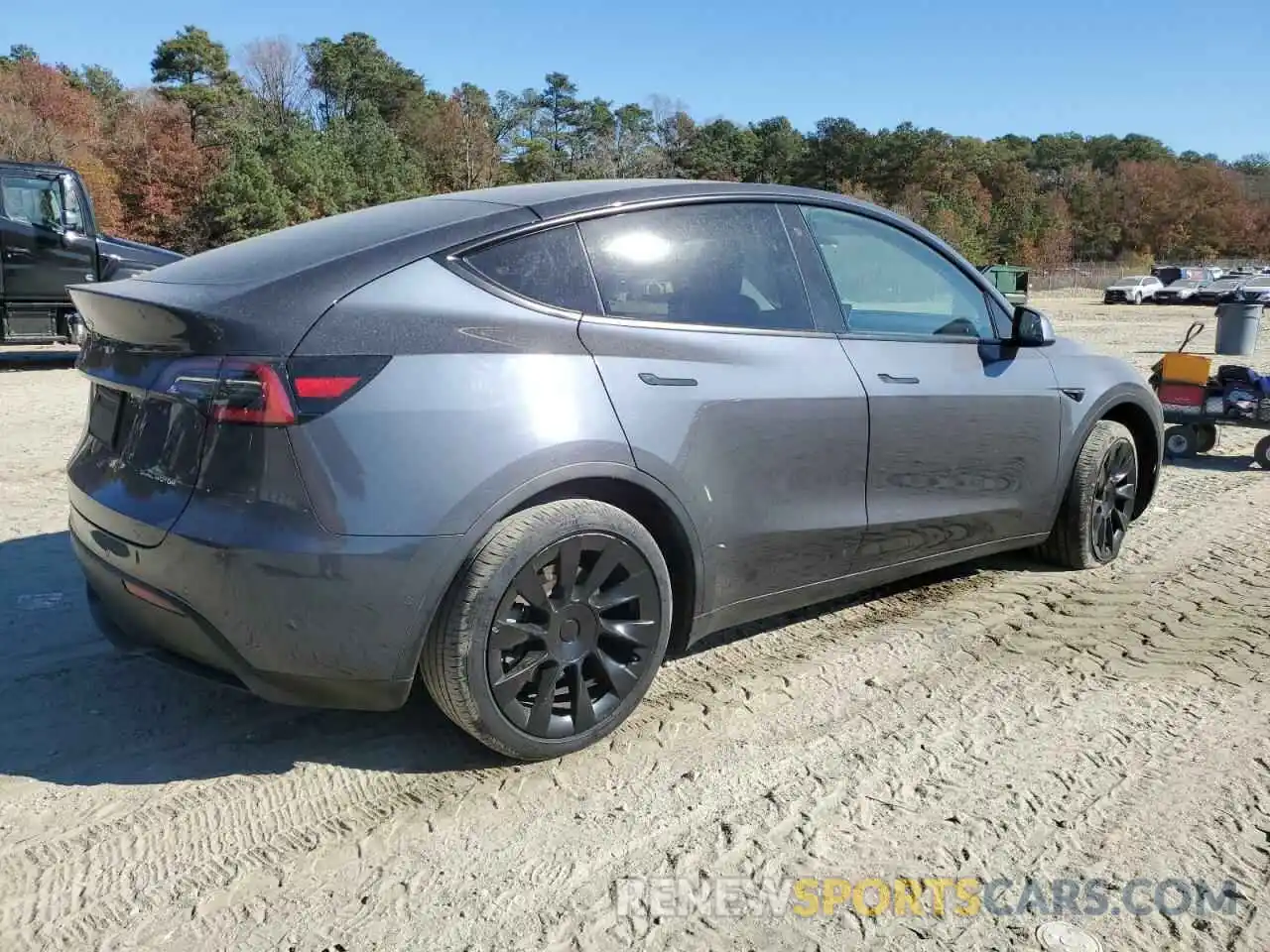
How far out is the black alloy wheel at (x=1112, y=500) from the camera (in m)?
4.88

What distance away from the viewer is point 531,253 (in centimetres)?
303

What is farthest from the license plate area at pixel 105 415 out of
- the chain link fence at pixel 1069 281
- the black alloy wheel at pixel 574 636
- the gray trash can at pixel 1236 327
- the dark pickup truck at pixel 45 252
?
the chain link fence at pixel 1069 281

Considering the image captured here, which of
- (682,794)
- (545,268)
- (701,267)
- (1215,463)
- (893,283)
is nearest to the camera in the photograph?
(682,794)

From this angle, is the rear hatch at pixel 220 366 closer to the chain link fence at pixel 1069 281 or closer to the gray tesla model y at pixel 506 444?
the gray tesla model y at pixel 506 444

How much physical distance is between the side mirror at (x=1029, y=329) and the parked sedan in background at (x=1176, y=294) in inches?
2031

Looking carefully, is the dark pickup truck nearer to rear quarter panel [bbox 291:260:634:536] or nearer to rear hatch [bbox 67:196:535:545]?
rear hatch [bbox 67:196:535:545]

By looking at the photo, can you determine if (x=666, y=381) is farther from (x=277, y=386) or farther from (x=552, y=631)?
(x=277, y=386)

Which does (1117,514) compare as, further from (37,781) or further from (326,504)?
(37,781)

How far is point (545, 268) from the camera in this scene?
3039 millimetres

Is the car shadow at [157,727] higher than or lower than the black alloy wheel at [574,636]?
lower

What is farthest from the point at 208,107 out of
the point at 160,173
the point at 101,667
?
the point at 101,667

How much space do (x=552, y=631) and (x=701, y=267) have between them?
1.32 m

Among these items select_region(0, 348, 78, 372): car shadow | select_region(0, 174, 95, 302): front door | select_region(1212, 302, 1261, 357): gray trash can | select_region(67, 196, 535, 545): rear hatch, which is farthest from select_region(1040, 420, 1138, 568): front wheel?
select_region(1212, 302, 1261, 357): gray trash can

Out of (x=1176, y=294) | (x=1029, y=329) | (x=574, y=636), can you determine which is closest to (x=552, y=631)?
(x=574, y=636)
